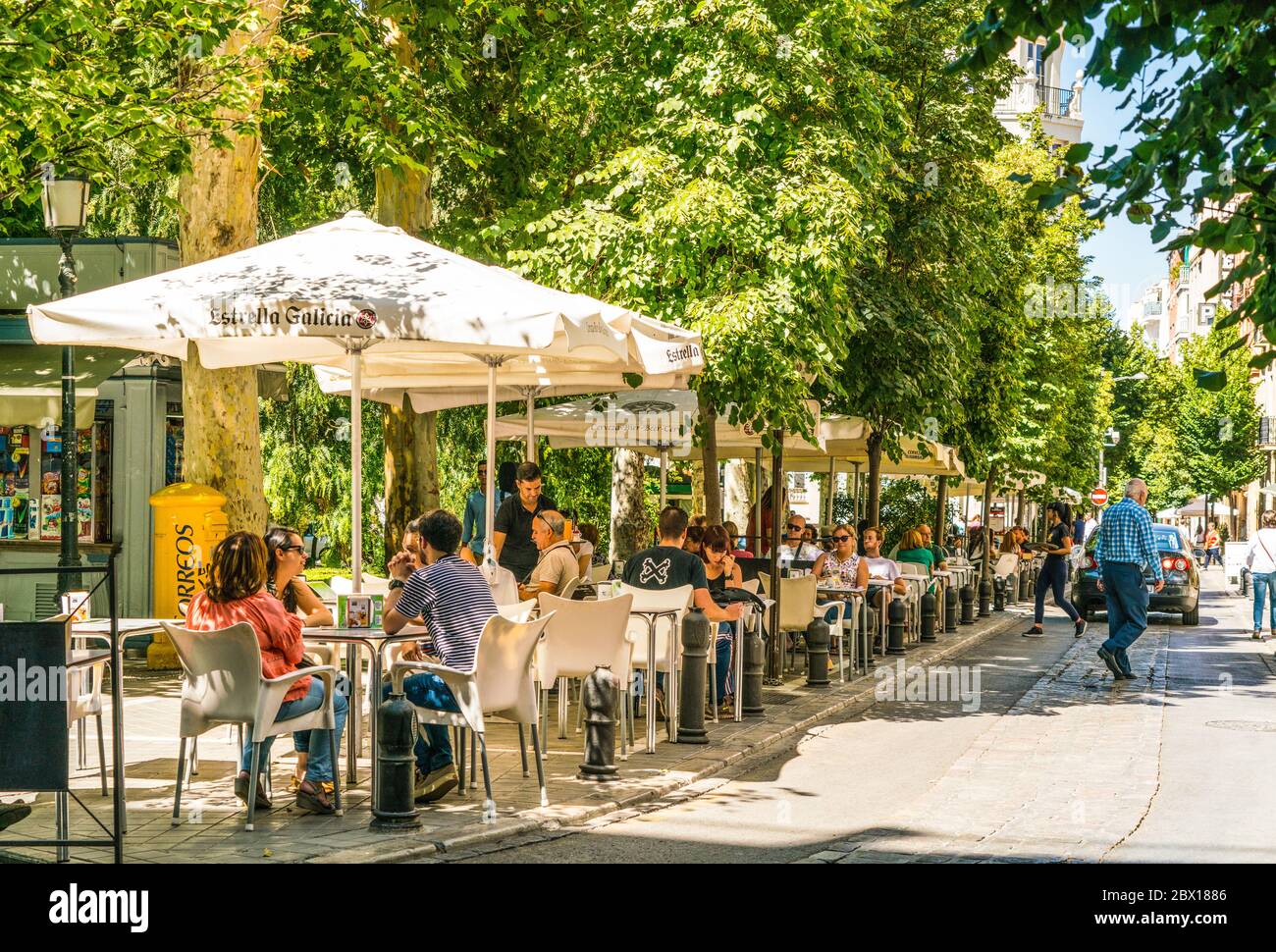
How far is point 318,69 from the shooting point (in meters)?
19.4

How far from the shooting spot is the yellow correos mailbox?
15539 mm

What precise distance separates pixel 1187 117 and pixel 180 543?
11576mm

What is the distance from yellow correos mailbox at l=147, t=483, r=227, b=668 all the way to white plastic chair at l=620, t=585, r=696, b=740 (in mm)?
6074

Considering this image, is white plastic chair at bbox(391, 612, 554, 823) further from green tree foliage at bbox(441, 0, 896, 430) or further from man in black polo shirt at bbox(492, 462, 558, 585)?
green tree foliage at bbox(441, 0, 896, 430)

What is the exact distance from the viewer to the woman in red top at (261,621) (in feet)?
26.8

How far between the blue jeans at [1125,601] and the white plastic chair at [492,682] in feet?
28.2

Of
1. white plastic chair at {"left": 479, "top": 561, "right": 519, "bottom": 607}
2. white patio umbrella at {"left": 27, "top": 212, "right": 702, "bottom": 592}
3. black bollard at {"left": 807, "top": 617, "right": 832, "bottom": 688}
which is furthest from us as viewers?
black bollard at {"left": 807, "top": 617, "right": 832, "bottom": 688}

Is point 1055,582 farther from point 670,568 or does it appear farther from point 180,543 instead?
point 670,568

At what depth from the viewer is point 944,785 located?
980cm

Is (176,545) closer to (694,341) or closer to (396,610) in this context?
(694,341)

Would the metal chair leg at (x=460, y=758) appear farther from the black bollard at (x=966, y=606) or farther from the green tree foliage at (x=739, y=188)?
the black bollard at (x=966, y=606)

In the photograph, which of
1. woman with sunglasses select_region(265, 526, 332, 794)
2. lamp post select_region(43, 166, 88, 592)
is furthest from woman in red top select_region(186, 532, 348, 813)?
lamp post select_region(43, 166, 88, 592)

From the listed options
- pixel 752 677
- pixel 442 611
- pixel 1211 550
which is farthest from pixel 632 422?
pixel 1211 550

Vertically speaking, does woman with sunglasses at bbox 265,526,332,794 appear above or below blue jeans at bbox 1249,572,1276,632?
above
